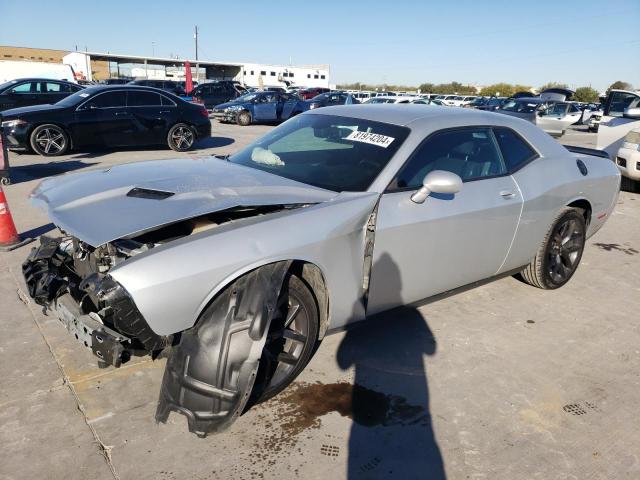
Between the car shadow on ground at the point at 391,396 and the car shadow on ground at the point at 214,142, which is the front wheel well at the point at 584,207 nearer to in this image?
the car shadow on ground at the point at 391,396

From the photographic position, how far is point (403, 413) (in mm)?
2740

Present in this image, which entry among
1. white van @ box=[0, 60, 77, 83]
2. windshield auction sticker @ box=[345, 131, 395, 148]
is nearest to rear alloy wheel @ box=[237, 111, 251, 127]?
white van @ box=[0, 60, 77, 83]

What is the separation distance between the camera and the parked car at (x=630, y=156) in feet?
28.6

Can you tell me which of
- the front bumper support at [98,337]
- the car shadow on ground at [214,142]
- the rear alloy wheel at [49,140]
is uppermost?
the front bumper support at [98,337]

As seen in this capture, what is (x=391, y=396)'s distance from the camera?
288cm

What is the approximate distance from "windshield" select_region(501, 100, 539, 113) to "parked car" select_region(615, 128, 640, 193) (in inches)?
386

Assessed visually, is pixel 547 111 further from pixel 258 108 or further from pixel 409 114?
pixel 409 114

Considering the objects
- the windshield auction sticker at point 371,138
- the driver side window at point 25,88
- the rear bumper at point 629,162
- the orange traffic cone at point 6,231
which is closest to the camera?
the windshield auction sticker at point 371,138

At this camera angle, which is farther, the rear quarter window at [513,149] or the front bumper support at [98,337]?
the rear quarter window at [513,149]

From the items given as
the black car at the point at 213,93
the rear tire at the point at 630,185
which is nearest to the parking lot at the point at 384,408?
the rear tire at the point at 630,185

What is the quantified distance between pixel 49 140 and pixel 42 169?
3.99 feet

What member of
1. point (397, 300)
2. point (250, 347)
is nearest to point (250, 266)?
point (250, 347)

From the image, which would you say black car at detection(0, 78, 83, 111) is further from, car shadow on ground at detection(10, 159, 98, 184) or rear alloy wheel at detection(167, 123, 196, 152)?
car shadow on ground at detection(10, 159, 98, 184)

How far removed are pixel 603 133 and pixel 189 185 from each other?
1002 cm
